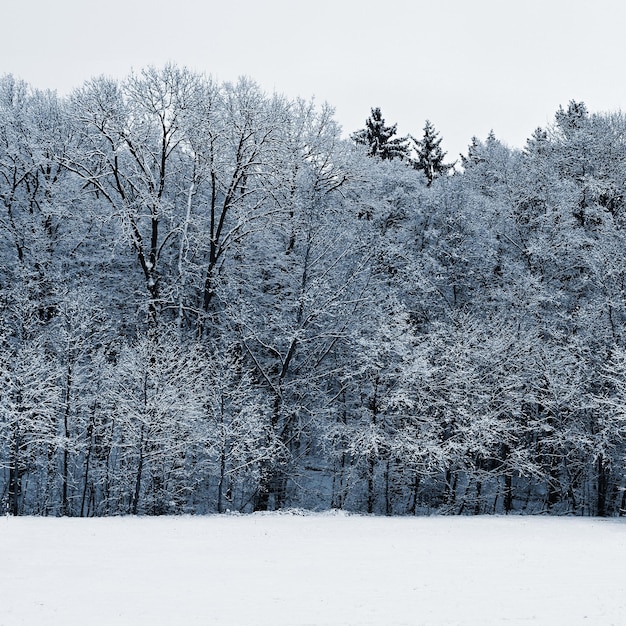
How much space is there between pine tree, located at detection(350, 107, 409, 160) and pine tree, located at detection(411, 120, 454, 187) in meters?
1.16

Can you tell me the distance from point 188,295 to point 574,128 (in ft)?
80.4

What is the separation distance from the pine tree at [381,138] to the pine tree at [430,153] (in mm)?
1157

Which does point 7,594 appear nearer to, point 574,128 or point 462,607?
point 462,607

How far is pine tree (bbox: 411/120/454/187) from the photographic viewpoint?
51938mm

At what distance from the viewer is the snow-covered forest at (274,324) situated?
85.1ft

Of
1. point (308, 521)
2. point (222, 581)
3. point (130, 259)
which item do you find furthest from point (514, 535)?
point (130, 259)

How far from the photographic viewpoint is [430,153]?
5209 centimetres

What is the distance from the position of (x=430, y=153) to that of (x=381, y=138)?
420cm

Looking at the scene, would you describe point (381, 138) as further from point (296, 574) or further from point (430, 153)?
point (296, 574)

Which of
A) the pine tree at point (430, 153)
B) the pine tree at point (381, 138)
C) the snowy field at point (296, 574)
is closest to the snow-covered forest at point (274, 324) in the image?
the snowy field at point (296, 574)

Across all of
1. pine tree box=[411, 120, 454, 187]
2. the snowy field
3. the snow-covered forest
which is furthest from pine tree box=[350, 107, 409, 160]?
the snowy field

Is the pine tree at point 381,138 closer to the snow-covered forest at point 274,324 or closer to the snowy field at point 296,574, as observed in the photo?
the snow-covered forest at point 274,324

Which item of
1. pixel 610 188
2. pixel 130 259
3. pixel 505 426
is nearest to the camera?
pixel 505 426

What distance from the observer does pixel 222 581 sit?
13000mm
